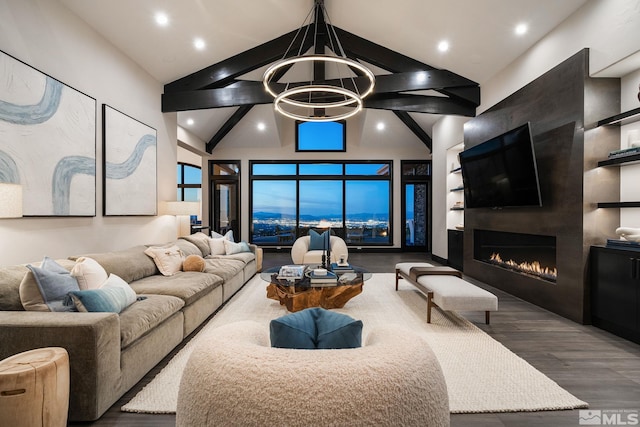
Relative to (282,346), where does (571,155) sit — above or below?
above

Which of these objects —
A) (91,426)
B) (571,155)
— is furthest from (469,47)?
(91,426)

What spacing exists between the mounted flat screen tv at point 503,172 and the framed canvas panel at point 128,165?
5.12 meters

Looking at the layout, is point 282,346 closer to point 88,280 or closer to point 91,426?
point 91,426

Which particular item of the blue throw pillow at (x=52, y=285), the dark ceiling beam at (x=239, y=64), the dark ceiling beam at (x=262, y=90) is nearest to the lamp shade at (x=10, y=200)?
the blue throw pillow at (x=52, y=285)

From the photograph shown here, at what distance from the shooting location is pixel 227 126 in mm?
8414

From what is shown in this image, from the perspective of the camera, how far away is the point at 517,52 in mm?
4324

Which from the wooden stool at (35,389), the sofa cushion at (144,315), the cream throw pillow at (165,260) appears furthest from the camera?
the cream throw pillow at (165,260)

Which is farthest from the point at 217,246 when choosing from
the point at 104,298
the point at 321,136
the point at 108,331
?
the point at 321,136

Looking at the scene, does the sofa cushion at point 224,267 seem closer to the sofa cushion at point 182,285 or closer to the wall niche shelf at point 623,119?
the sofa cushion at point 182,285

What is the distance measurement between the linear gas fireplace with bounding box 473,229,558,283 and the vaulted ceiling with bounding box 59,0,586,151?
7.49ft

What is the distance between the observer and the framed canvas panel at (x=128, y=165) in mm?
4051

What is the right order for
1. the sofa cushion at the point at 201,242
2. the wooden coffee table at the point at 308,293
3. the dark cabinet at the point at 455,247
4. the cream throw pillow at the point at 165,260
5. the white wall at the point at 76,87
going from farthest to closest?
the dark cabinet at the point at 455,247
the sofa cushion at the point at 201,242
the cream throw pillow at the point at 165,260
the wooden coffee table at the point at 308,293
the white wall at the point at 76,87

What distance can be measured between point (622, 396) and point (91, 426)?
3.23m

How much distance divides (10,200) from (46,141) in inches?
57.5
